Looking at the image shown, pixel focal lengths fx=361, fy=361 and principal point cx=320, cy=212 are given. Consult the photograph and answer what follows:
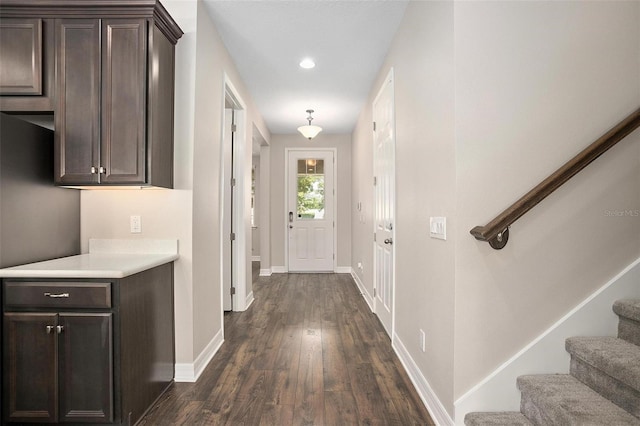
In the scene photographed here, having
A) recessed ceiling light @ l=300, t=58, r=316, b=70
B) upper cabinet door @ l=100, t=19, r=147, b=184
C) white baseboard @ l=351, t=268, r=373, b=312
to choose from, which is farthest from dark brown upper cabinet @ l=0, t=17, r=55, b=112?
white baseboard @ l=351, t=268, r=373, b=312

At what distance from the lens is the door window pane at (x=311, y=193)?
22.4 ft

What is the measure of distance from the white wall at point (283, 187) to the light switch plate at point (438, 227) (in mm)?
4738

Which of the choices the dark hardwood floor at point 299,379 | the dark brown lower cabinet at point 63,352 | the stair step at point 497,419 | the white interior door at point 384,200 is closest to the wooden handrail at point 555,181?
the stair step at point 497,419

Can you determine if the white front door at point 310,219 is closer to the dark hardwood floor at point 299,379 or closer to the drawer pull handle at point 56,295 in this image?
the dark hardwood floor at point 299,379

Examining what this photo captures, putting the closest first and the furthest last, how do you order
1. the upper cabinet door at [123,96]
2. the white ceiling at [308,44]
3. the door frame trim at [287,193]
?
the upper cabinet door at [123,96], the white ceiling at [308,44], the door frame trim at [287,193]

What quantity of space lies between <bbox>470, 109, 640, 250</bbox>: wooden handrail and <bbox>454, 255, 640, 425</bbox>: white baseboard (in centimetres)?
58

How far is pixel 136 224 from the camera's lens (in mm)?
2443

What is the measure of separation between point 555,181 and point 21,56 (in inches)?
117

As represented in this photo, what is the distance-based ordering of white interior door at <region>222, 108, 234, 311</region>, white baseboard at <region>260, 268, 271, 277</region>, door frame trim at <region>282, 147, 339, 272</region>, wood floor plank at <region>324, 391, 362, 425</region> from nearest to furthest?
wood floor plank at <region>324, 391, 362, 425</region>, white interior door at <region>222, 108, 234, 311</region>, white baseboard at <region>260, 268, 271, 277</region>, door frame trim at <region>282, 147, 339, 272</region>

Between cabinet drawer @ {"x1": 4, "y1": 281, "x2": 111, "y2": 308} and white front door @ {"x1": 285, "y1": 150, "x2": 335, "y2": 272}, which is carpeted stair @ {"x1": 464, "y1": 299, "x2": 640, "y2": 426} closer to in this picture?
cabinet drawer @ {"x1": 4, "y1": 281, "x2": 111, "y2": 308}

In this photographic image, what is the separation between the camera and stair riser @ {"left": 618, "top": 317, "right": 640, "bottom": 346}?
1663 millimetres

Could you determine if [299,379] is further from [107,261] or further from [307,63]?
[307,63]

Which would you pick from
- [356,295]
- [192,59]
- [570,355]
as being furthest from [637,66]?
[356,295]

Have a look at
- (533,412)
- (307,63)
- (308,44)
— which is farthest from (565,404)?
(307,63)
